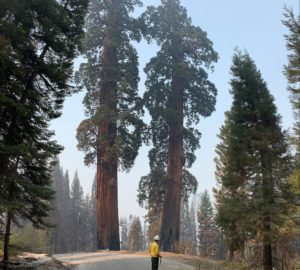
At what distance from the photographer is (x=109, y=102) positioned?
1077 inches

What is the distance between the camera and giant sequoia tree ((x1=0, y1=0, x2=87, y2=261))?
499 inches

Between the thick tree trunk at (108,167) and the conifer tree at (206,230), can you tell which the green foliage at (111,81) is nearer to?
the thick tree trunk at (108,167)

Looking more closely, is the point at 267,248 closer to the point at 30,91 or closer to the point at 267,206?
the point at 267,206

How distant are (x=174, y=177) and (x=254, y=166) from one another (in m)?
11.4

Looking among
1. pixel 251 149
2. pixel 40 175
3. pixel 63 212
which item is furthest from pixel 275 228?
pixel 63 212

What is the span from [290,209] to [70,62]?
407 inches

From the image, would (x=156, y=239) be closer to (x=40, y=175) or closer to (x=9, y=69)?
(x=40, y=175)

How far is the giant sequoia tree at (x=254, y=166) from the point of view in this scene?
17422 millimetres

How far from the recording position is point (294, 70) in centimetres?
1578

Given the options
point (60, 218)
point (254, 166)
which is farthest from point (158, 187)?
point (60, 218)

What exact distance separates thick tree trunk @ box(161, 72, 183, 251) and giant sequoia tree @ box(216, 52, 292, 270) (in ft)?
30.3

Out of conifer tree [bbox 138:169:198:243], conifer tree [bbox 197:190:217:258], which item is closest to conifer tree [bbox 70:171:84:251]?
conifer tree [bbox 197:190:217:258]

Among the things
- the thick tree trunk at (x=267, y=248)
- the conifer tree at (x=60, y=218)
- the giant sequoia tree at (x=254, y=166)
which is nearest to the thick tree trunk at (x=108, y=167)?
the giant sequoia tree at (x=254, y=166)

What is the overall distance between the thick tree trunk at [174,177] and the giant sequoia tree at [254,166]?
922 cm
